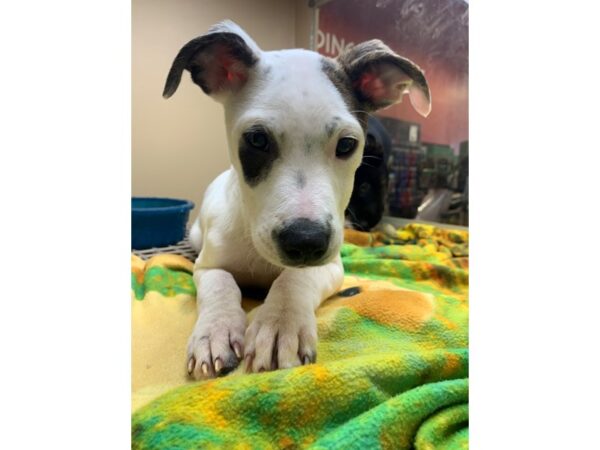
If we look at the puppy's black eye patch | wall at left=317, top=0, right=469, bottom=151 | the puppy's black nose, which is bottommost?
the puppy's black nose

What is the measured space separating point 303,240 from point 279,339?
0.26m

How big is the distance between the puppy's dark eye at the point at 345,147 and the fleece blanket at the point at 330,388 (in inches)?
18.6

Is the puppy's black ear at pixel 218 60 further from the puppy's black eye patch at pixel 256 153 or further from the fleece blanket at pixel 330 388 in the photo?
the fleece blanket at pixel 330 388

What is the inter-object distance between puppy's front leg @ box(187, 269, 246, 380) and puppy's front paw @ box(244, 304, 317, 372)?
4cm

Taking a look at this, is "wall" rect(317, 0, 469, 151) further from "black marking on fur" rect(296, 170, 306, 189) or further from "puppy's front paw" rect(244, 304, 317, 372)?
"puppy's front paw" rect(244, 304, 317, 372)

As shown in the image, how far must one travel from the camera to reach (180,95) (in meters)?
1.49

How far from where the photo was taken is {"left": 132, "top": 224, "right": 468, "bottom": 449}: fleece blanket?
899 mm

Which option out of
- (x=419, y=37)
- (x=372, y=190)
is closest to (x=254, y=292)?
(x=419, y=37)

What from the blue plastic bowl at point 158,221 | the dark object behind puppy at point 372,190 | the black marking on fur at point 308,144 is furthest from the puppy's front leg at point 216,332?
the dark object behind puppy at point 372,190

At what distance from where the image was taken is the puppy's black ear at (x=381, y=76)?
150cm

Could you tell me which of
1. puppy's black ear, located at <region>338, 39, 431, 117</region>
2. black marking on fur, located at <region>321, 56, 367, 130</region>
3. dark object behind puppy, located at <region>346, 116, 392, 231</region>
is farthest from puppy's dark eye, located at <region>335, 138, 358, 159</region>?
dark object behind puppy, located at <region>346, 116, 392, 231</region>

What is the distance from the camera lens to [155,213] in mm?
1907

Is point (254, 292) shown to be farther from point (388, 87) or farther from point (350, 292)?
point (388, 87)

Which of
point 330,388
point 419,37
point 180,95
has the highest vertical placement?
point 419,37
